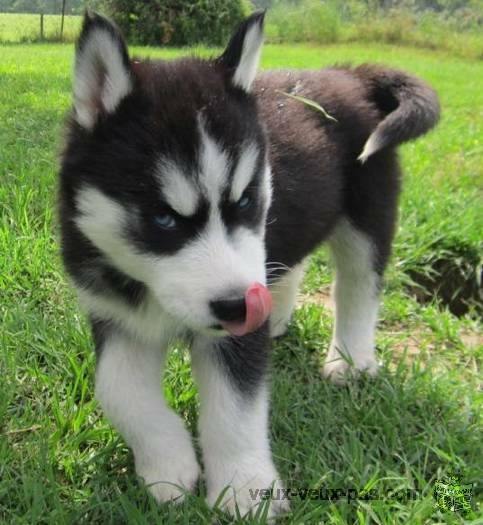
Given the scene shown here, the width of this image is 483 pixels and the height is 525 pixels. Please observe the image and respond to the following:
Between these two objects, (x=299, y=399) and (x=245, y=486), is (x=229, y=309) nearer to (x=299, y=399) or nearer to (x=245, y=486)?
(x=245, y=486)

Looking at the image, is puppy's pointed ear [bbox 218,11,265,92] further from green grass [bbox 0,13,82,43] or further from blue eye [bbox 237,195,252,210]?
green grass [bbox 0,13,82,43]

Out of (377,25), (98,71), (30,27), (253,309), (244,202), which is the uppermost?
(98,71)

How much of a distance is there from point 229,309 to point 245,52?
91 centimetres

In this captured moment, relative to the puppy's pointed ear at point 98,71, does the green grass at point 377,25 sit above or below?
below

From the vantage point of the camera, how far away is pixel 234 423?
6.67 ft

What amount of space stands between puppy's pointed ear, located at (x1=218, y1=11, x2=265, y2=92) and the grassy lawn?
0.92m

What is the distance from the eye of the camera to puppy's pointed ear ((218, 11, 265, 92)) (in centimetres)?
203

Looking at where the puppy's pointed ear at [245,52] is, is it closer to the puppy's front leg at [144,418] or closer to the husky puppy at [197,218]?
the husky puppy at [197,218]

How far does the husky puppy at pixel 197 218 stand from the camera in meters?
1.71

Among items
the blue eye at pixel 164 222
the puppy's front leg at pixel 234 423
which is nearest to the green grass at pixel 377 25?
the puppy's front leg at pixel 234 423

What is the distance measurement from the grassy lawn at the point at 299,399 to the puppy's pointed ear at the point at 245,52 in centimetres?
92

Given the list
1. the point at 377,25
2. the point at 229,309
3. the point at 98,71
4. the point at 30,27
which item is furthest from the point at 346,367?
the point at 377,25

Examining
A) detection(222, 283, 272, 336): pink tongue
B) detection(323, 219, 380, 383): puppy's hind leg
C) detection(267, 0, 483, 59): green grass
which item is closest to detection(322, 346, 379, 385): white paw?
detection(323, 219, 380, 383): puppy's hind leg

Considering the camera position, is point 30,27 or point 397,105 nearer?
point 397,105
